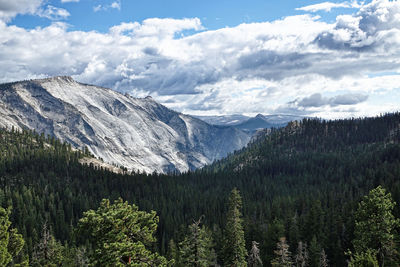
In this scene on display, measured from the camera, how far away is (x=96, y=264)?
24.1m

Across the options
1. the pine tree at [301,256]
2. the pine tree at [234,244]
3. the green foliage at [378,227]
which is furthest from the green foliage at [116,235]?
the pine tree at [301,256]

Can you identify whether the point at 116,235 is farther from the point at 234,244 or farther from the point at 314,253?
the point at 314,253

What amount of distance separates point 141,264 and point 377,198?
95.1 ft

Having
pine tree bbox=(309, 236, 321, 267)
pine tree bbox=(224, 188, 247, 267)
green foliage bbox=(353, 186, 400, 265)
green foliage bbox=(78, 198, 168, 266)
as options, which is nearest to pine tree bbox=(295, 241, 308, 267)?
pine tree bbox=(309, 236, 321, 267)

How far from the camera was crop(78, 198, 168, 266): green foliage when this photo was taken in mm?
23516

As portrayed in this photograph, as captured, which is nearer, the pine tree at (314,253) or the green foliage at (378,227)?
the green foliage at (378,227)

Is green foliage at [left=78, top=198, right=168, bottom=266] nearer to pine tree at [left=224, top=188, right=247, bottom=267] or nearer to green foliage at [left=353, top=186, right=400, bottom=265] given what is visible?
pine tree at [left=224, top=188, right=247, bottom=267]

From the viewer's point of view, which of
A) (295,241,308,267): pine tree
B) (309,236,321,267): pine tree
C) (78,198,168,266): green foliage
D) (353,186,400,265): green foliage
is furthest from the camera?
(309,236,321,267): pine tree

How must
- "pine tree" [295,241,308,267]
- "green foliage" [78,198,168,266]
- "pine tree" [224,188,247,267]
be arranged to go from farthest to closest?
"pine tree" [295,241,308,267]
"pine tree" [224,188,247,267]
"green foliage" [78,198,168,266]

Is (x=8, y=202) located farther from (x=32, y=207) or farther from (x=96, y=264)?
(x=96, y=264)

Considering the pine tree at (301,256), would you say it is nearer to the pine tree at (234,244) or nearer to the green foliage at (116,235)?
the pine tree at (234,244)

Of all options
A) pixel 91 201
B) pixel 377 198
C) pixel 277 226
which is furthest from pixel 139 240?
pixel 91 201

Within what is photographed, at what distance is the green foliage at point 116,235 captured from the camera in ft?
77.2

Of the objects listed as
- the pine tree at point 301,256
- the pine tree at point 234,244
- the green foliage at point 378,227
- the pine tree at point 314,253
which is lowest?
the pine tree at point 314,253
